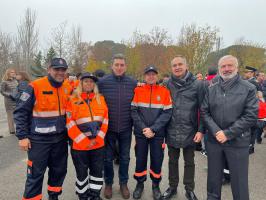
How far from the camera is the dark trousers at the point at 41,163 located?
10.8 feet

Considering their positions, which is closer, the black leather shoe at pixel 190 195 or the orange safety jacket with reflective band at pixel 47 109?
the orange safety jacket with reflective band at pixel 47 109

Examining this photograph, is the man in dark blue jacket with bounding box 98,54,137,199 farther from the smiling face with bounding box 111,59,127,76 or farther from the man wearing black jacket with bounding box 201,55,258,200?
the man wearing black jacket with bounding box 201,55,258,200

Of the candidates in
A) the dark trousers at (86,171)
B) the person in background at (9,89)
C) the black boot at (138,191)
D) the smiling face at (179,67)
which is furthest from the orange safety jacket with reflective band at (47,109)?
the person in background at (9,89)

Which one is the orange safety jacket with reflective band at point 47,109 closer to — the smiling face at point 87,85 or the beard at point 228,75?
the smiling face at point 87,85

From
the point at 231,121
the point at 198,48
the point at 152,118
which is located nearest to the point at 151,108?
the point at 152,118

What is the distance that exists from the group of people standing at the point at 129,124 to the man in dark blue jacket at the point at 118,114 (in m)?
0.02

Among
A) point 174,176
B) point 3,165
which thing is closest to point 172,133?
point 174,176

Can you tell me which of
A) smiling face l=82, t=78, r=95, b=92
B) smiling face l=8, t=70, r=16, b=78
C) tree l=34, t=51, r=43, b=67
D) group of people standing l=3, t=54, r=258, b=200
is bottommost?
group of people standing l=3, t=54, r=258, b=200

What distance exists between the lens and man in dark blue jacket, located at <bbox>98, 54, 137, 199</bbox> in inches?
153

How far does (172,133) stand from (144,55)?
2292 cm

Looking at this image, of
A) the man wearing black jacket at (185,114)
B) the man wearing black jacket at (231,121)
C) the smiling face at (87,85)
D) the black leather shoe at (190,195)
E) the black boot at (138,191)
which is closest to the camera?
the man wearing black jacket at (231,121)

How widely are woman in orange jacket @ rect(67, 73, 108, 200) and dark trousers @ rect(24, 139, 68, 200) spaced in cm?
19

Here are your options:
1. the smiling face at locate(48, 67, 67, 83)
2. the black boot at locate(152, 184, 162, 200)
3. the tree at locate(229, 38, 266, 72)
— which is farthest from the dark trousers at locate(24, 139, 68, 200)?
the tree at locate(229, 38, 266, 72)

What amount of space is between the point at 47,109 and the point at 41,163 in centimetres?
74
